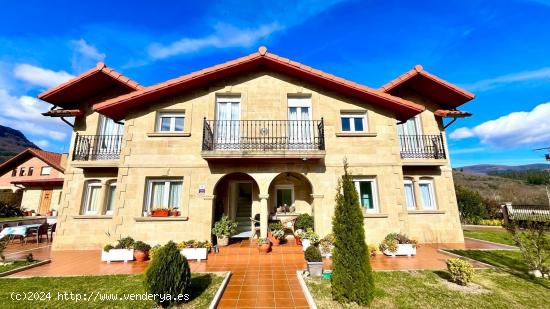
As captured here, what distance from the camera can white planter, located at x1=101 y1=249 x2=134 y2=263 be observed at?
29.5 feet

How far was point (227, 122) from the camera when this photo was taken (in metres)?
11.3

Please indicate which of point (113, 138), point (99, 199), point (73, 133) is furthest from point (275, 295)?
point (73, 133)

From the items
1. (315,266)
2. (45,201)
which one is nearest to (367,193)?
(315,266)

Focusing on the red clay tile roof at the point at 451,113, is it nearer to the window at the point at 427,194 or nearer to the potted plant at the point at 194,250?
the window at the point at 427,194

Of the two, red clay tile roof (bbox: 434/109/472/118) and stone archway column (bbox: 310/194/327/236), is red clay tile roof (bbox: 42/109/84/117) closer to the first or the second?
stone archway column (bbox: 310/194/327/236)

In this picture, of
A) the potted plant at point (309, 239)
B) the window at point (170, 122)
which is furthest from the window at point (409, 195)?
the window at point (170, 122)

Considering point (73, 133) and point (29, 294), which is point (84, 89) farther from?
point (29, 294)

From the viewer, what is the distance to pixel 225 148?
35.6ft

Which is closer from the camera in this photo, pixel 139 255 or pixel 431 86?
pixel 139 255

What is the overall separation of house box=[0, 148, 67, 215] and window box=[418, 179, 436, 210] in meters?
34.8

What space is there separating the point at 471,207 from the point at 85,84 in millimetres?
31361

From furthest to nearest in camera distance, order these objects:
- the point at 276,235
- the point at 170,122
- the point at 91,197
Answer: the point at 91,197, the point at 170,122, the point at 276,235

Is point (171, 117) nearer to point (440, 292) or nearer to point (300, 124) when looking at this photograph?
point (300, 124)

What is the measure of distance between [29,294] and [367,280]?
886 centimetres
